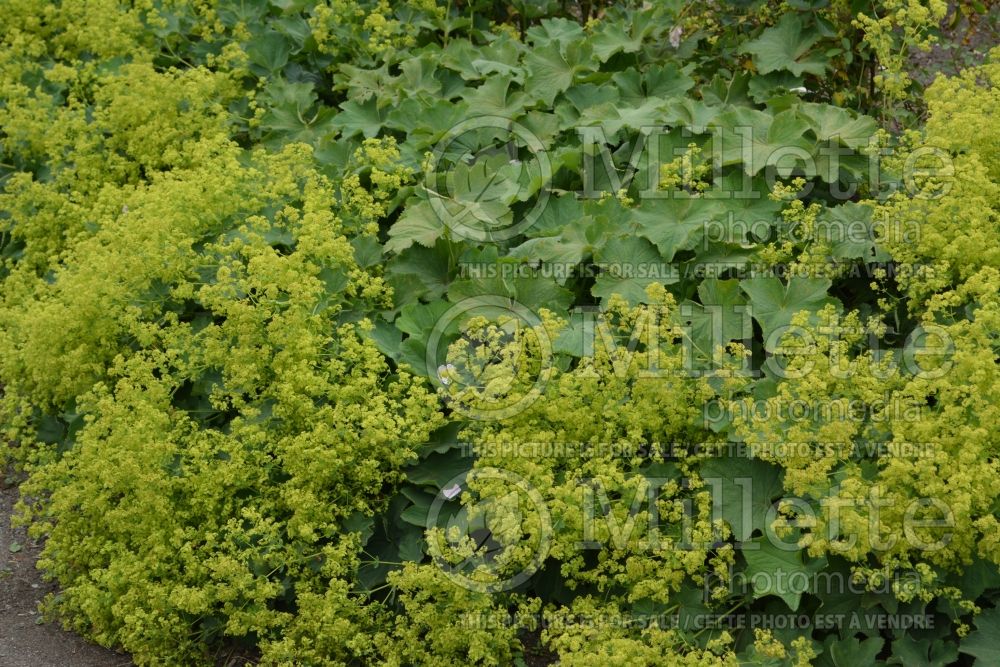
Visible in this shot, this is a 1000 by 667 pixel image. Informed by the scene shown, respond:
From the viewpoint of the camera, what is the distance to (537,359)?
3.91 m

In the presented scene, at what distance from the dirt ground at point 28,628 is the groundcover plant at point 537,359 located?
13 cm

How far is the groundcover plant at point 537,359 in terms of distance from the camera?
355cm

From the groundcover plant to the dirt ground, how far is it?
0.43 feet

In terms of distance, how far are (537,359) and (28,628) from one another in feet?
8.12

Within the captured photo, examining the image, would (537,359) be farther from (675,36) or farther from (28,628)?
(675,36)

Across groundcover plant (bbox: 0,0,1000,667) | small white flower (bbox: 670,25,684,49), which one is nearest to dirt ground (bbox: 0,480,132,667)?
groundcover plant (bbox: 0,0,1000,667)

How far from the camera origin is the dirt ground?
448 cm

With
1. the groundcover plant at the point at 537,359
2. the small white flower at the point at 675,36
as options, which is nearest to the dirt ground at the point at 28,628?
the groundcover plant at the point at 537,359

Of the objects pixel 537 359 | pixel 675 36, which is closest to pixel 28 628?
pixel 537 359

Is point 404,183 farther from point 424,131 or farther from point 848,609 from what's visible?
point 848,609

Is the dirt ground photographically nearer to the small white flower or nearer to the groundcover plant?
the groundcover plant

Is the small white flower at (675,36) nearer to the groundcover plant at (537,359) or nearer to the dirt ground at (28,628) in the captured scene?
the groundcover plant at (537,359)

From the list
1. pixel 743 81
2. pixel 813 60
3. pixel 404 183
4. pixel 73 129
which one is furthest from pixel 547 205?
pixel 73 129

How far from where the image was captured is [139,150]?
591cm
